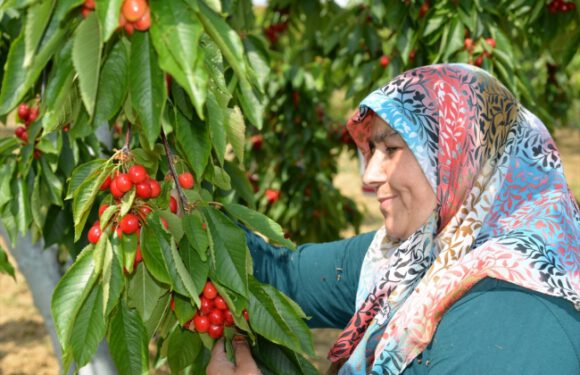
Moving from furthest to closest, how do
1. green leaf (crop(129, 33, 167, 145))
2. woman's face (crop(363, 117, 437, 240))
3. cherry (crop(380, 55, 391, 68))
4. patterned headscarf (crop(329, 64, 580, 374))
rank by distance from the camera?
1. cherry (crop(380, 55, 391, 68))
2. woman's face (crop(363, 117, 437, 240))
3. patterned headscarf (crop(329, 64, 580, 374))
4. green leaf (crop(129, 33, 167, 145))

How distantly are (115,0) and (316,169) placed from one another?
4.09 m

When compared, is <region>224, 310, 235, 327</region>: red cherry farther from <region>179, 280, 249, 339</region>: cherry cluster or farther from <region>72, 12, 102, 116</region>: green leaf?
<region>72, 12, 102, 116</region>: green leaf

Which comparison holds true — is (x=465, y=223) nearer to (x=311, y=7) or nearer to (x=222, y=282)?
(x=222, y=282)

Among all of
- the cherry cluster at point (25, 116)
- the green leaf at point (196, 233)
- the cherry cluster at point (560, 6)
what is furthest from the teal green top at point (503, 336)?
the cherry cluster at point (560, 6)

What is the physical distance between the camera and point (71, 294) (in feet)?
4.01

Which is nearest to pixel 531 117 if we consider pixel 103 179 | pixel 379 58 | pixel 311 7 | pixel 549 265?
pixel 549 265

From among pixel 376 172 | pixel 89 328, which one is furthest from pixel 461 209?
pixel 89 328

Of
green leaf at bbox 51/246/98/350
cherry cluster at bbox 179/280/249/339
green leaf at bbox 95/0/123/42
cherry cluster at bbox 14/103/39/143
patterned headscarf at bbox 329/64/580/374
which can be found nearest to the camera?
green leaf at bbox 95/0/123/42

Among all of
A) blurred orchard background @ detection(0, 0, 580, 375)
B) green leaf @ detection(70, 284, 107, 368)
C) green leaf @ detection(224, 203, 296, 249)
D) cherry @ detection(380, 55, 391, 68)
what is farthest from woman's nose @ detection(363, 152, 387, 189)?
cherry @ detection(380, 55, 391, 68)

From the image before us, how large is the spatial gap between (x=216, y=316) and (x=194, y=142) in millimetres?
397

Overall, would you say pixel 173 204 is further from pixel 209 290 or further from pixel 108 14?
pixel 108 14

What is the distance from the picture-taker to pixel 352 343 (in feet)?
6.14

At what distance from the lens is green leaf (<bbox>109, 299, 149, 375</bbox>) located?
1.28m

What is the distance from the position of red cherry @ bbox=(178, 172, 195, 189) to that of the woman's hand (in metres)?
0.37
